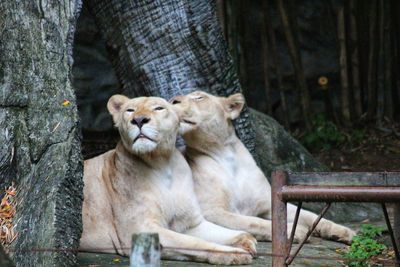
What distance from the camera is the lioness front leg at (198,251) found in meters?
7.01

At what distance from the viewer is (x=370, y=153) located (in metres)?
12.6

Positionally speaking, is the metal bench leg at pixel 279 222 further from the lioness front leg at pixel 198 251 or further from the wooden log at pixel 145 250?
Answer: the wooden log at pixel 145 250

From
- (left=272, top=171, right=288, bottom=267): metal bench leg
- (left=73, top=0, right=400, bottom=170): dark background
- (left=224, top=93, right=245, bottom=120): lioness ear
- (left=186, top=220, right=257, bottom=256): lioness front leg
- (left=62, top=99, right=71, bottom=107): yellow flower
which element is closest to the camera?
(left=272, top=171, right=288, bottom=267): metal bench leg

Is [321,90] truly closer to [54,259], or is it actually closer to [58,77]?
[58,77]

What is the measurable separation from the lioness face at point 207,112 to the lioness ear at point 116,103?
18.3 inches

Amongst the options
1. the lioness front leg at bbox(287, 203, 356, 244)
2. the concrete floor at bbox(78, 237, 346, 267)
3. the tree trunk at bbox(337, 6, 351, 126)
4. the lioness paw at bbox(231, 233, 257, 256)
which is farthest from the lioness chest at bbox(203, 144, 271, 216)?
the tree trunk at bbox(337, 6, 351, 126)

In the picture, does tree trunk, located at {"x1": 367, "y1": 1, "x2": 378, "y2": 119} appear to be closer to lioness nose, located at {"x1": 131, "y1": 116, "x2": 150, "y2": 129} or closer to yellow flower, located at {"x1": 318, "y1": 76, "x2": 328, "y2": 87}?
yellow flower, located at {"x1": 318, "y1": 76, "x2": 328, "y2": 87}

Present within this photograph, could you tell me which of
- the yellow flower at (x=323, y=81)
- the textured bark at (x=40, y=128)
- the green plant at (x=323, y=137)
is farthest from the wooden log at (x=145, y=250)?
the yellow flower at (x=323, y=81)

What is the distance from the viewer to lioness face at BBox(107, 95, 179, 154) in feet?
24.4

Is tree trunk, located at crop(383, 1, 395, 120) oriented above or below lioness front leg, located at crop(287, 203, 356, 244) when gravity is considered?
above

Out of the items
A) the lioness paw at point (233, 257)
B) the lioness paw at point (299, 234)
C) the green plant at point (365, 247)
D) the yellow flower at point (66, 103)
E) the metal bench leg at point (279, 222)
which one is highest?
the yellow flower at point (66, 103)

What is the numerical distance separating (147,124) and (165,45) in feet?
5.25

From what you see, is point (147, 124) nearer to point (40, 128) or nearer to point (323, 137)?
point (40, 128)

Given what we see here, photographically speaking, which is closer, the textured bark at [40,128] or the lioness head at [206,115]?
the textured bark at [40,128]
